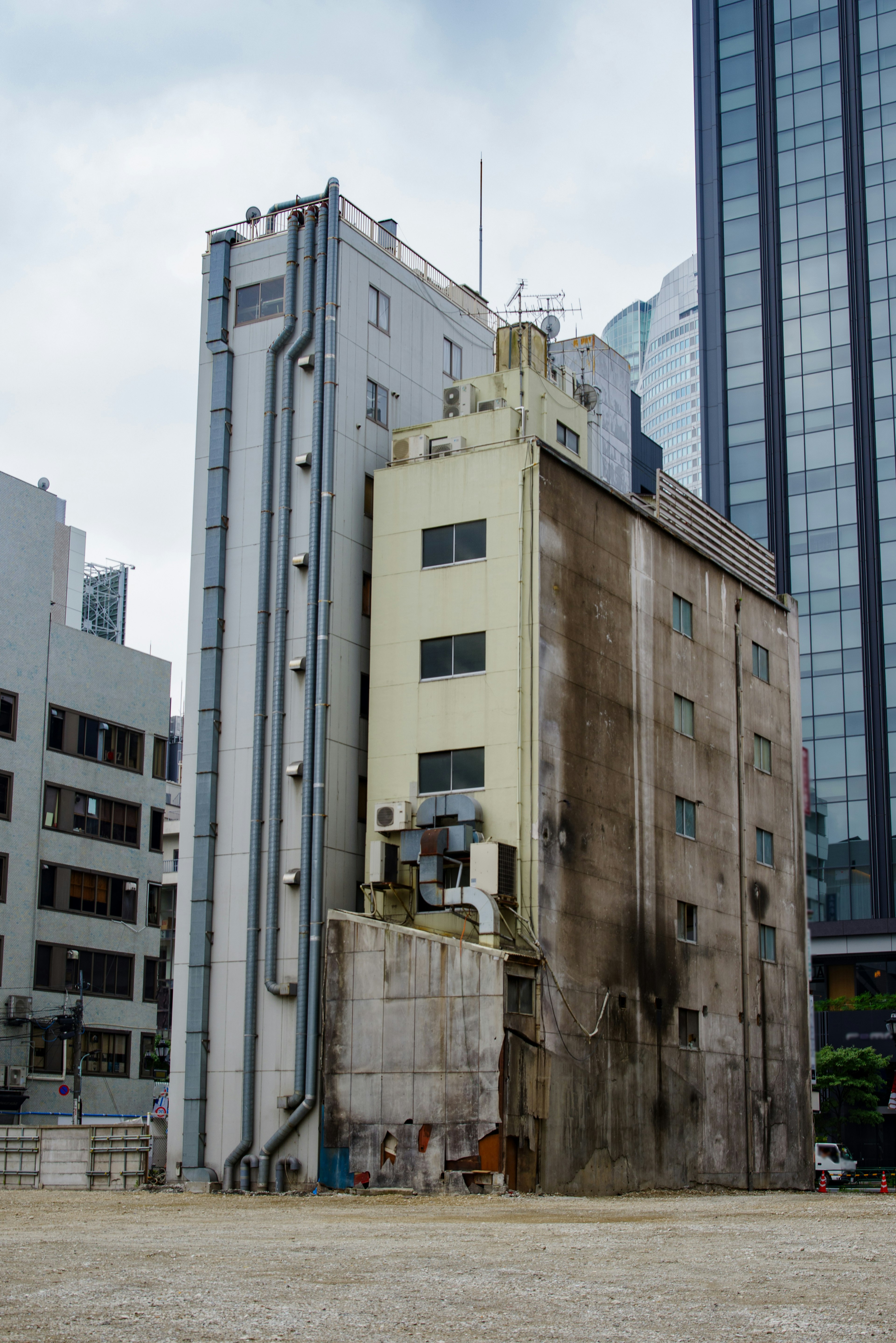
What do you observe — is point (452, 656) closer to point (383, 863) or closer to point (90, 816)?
point (383, 863)

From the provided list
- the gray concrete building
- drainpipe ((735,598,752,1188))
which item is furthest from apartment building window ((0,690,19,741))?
drainpipe ((735,598,752,1188))

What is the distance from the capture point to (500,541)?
1753 inches

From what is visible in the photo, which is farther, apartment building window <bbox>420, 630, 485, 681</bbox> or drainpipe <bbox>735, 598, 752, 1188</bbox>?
drainpipe <bbox>735, 598, 752, 1188</bbox>

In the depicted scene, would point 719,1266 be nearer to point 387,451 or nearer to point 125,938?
point 387,451

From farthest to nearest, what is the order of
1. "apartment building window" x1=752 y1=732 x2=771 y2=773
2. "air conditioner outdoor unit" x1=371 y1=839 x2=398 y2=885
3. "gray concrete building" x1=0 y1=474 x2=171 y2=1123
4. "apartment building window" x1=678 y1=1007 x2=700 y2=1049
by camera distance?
"gray concrete building" x1=0 y1=474 x2=171 y2=1123 → "apartment building window" x1=752 y1=732 x2=771 y2=773 → "apartment building window" x1=678 y1=1007 x2=700 y2=1049 → "air conditioner outdoor unit" x1=371 y1=839 x2=398 y2=885

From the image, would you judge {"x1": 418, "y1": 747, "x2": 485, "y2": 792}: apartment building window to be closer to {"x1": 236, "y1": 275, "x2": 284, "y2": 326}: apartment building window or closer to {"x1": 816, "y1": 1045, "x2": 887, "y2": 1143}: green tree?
{"x1": 236, "y1": 275, "x2": 284, "y2": 326}: apartment building window

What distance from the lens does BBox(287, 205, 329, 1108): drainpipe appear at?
1670 inches

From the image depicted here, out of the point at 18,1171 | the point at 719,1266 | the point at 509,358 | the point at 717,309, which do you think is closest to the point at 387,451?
the point at 509,358

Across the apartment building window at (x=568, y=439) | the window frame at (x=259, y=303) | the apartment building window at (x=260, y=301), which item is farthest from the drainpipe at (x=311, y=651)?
the apartment building window at (x=568, y=439)

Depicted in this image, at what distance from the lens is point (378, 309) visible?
50.3 meters

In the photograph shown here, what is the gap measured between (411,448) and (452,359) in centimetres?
836

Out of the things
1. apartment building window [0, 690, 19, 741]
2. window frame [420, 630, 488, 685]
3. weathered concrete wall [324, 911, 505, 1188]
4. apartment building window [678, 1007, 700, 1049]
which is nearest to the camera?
weathered concrete wall [324, 911, 505, 1188]

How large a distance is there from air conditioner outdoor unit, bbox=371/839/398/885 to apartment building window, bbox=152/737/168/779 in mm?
39103

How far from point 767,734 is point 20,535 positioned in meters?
35.8
